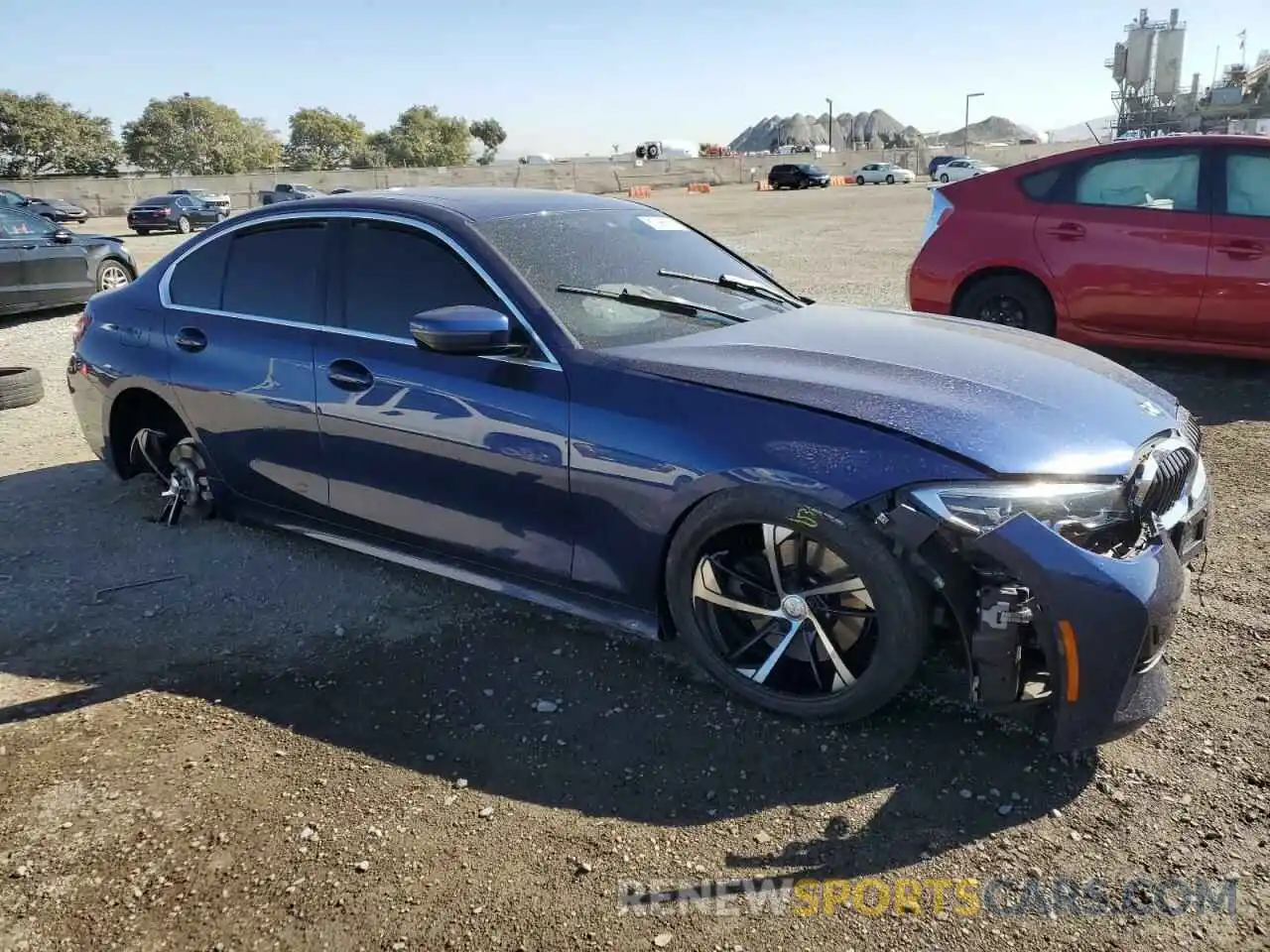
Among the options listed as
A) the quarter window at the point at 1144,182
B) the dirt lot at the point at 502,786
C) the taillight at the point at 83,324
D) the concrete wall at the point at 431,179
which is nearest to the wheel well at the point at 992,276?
the quarter window at the point at 1144,182

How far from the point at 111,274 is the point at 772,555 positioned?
12.1m

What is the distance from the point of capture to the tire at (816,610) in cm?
267

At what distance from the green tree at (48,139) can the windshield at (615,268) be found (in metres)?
81.3

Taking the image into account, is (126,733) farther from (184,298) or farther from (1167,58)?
(1167,58)

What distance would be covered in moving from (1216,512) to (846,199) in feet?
111

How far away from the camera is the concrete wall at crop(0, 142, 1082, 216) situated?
44656 millimetres

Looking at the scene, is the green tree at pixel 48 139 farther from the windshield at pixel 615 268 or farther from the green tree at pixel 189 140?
the windshield at pixel 615 268

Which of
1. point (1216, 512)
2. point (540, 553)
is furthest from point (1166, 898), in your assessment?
point (1216, 512)

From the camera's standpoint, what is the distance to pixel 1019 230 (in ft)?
22.2

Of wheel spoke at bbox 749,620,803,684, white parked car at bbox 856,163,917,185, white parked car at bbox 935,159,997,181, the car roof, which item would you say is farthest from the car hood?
white parked car at bbox 856,163,917,185

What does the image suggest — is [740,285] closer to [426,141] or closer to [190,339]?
[190,339]

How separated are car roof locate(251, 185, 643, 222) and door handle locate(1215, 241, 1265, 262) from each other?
4189 millimetres

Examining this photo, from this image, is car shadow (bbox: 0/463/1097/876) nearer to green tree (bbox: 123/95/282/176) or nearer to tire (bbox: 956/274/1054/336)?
tire (bbox: 956/274/1054/336)

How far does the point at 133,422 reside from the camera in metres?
4.86
